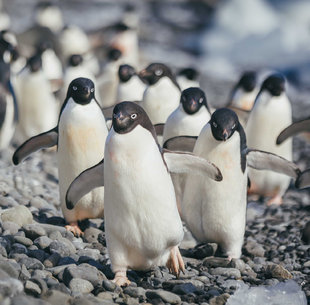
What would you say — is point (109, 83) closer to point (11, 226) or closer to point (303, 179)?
point (303, 179)

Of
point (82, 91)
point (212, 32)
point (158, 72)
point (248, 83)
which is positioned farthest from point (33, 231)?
point (212, 32)

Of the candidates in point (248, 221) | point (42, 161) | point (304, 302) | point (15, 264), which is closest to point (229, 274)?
point (304, 302)

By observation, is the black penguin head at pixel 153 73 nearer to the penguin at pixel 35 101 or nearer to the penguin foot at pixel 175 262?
the penguin at pixel 35 101

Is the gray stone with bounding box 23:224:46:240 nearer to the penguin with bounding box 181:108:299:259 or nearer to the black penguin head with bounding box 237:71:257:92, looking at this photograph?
the penguin with bounding box 181:108:299:259

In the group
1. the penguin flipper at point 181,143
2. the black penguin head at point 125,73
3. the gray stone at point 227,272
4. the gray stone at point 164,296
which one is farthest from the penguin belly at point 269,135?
the gray stone at point 164,296

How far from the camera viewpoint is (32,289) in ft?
13.0

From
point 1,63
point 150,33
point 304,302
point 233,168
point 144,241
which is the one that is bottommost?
point 304,302

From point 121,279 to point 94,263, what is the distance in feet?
1.14

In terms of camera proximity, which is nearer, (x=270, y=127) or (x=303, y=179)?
(x=303, y=179)

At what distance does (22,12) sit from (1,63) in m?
16.6

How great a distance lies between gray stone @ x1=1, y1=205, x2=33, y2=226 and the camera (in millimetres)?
5297

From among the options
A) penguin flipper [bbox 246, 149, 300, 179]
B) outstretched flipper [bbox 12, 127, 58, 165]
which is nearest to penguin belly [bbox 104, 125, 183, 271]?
penguin flipper [bbox 246, 149, 300, 179]

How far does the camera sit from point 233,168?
5.48 metres

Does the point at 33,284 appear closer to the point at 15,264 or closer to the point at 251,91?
the point at 15,264
